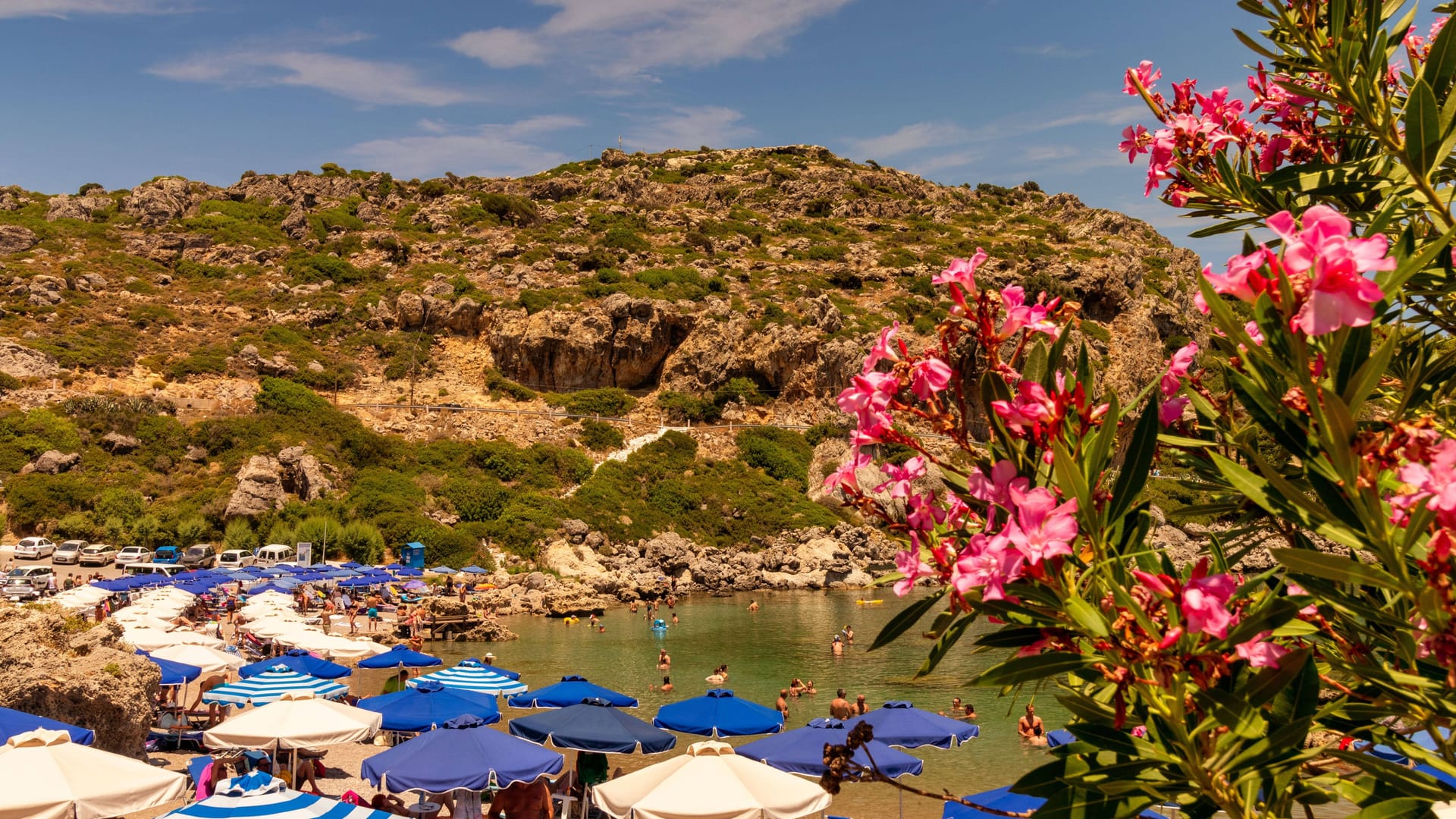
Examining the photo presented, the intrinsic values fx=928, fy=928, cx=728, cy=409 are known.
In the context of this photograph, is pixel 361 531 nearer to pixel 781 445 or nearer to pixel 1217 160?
pixel 781 445

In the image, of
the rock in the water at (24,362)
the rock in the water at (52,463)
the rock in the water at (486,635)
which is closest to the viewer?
the rock in the water at (486,635)

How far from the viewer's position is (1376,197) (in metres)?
2.41

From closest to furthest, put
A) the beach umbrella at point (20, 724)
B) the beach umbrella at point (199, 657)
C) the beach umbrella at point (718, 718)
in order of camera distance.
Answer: the beach umbrella at point (20, 724) < the beach umbrella at point (718, 718) < the beach umbrella at point (199, 657)

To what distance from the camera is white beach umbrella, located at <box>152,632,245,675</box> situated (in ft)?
45.8

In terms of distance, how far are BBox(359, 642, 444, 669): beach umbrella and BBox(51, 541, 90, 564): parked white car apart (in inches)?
689

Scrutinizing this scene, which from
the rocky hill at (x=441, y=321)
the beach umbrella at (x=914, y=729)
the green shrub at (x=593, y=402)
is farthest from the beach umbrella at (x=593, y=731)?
the green shrub at (x=593, y=402)

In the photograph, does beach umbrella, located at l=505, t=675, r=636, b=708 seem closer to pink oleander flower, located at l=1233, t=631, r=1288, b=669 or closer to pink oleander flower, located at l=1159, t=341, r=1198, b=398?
pink oleander flower, located at l=1159, t=341, r=1198, b=398

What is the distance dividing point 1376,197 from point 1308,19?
1.64 feet

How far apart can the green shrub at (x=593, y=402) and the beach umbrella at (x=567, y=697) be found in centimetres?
3741

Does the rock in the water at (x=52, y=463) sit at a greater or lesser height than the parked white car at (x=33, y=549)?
greater

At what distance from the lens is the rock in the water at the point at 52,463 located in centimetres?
3434

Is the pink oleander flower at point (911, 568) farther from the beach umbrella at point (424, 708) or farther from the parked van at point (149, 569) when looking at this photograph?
the parked van at point (149, 569)

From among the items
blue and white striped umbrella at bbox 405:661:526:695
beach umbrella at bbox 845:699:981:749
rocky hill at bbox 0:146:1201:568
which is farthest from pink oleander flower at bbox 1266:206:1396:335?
rocky hill at bbox 0:146:1201:568

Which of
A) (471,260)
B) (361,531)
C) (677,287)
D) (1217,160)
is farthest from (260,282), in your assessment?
(1217,160)
